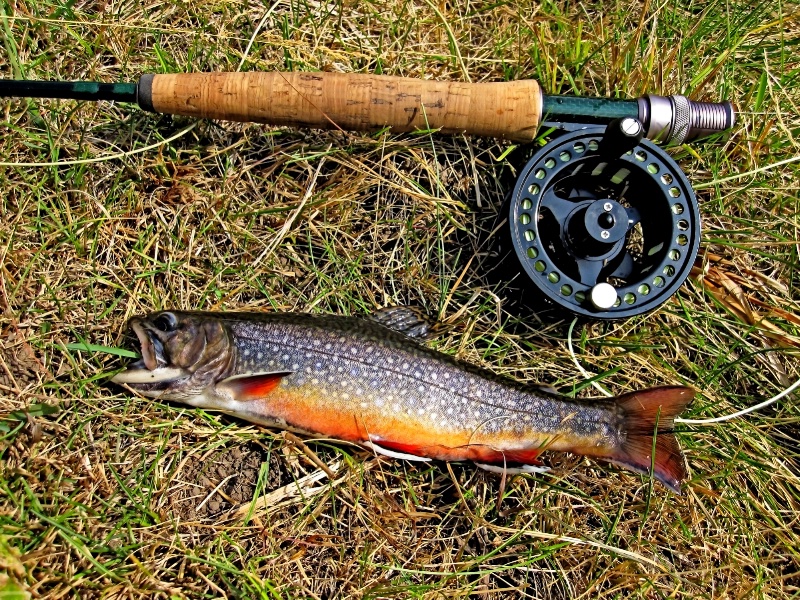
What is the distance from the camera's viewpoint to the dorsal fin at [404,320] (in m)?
2.67

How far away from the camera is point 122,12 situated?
2963 millimetres

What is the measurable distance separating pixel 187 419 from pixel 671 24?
115 inches

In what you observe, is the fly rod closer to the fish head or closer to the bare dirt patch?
the fish head

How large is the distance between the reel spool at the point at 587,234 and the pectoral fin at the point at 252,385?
107cm

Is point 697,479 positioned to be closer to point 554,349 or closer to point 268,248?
point 554,349

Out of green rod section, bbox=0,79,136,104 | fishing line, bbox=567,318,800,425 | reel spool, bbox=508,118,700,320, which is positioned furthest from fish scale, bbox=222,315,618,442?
green rod section, bbox=0,79,136,104

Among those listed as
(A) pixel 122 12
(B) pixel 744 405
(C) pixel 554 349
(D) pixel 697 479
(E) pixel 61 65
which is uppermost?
(A) pixel 122 12

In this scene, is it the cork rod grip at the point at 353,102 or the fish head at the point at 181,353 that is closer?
the fish head at the point at 181,353

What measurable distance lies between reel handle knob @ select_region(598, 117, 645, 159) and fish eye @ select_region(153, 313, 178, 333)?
1.77 m

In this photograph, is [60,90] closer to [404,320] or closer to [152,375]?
[152,375]

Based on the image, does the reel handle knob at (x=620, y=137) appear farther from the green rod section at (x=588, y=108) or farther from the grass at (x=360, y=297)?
the grass at (x=360, y=297)

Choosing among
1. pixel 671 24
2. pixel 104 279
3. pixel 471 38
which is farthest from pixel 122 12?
pixel 671 24

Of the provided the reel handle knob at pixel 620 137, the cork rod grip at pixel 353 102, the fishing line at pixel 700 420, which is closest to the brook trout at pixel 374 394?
the fishing line at pixel 700 420

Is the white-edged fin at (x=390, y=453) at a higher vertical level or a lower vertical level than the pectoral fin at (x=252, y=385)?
lower
